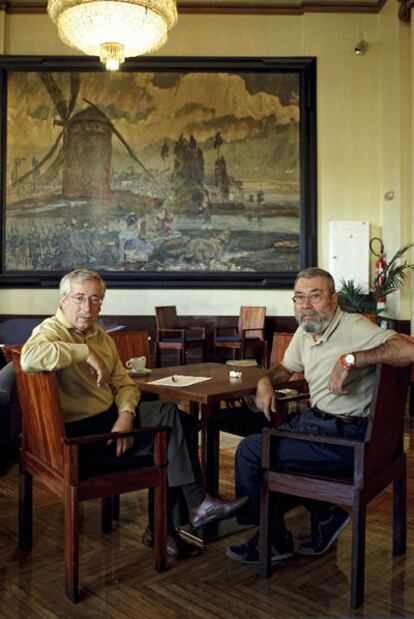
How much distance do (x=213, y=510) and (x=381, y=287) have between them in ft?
20.0

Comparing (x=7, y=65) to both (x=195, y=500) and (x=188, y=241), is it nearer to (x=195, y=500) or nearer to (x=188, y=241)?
(x=188, y=241)

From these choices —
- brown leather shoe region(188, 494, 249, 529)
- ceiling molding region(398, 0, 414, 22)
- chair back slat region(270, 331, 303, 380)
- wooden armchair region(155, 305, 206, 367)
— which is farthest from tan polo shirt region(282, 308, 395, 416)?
ceiling molding region(398, 0, 414, 22)

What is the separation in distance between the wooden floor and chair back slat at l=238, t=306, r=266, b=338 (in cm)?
549

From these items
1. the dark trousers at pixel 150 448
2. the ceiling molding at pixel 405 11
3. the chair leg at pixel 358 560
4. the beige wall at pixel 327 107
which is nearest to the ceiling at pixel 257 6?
the beige wall at pixel 327 107

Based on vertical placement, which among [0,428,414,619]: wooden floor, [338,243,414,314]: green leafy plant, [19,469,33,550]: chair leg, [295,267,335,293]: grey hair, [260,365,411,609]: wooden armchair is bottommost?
[0,428,414,619]: wooden floor

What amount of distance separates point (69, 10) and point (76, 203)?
158 inches

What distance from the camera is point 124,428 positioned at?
9.19ft

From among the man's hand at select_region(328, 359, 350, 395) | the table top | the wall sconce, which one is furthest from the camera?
the wall sconce

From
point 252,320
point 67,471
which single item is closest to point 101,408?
point 67,471

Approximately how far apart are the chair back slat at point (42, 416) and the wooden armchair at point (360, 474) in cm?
86

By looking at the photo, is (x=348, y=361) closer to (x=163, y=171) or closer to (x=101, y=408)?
(x=101, y=408)

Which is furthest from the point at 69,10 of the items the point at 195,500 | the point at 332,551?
the point at 332,551

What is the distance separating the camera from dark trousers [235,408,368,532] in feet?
8.87

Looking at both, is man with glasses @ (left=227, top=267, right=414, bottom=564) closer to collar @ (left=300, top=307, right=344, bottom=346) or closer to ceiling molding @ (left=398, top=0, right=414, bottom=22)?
collar @ (left=300, top=307, right=344, bottom=346)
